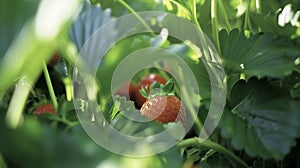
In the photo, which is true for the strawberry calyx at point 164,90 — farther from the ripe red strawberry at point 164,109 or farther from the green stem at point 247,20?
the green stem at point 247,20

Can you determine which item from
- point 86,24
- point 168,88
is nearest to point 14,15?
point 86,24

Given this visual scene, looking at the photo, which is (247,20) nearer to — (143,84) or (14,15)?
(143,84)

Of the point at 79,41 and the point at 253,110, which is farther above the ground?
the point at 79,41

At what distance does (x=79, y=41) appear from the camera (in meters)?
0.42

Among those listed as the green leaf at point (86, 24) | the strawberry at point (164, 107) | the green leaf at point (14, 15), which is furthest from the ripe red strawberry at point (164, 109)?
the green leaf at point (14, 15)

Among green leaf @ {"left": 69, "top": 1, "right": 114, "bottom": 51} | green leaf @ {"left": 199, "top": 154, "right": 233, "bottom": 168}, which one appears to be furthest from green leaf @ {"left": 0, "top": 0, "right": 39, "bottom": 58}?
green leaf @ {"left": 199, "top": 154, "right": 233, "bottom": 168}

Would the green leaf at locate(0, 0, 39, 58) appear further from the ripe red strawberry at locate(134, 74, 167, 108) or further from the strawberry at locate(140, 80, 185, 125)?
the ripe red strawberry at locate(134, 74, 167, 108)

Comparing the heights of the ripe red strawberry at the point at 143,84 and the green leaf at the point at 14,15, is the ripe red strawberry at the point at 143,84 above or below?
above

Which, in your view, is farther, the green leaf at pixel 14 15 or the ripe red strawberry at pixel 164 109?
the ripe red strawberry at pixel 164 109

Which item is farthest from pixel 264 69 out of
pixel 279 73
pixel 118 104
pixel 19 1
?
pixel 19 1

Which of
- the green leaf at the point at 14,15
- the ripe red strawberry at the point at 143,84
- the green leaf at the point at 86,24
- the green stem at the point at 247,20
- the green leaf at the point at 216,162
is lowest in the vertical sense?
the green leaf at the point at 216,162

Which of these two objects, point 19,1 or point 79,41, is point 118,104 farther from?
point 19,1

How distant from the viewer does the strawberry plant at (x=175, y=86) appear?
1.06 ft

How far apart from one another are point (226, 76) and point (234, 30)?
4 centimetres
